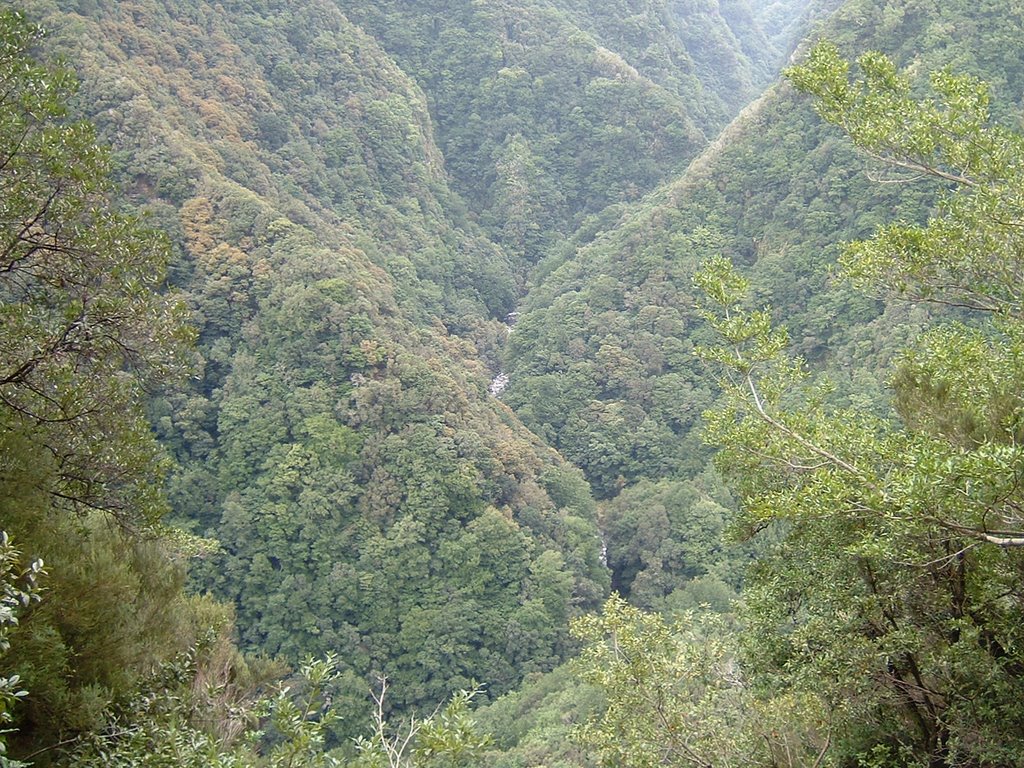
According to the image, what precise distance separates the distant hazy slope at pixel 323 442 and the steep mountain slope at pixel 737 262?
5804mm

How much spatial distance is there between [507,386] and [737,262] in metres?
16.6

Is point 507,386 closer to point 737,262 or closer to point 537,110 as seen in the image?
point 737,262

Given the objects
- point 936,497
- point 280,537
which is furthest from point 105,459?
point 280,537

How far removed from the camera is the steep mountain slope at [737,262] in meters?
37.4

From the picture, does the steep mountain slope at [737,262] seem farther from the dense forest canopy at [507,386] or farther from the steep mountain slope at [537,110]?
the steep mountain slope at [537,110]

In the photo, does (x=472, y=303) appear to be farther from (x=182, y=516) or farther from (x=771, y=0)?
(x=771, y=0)

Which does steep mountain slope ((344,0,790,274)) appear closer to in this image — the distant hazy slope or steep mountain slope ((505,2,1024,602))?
steep mountain slope ((505,2,1024,602))

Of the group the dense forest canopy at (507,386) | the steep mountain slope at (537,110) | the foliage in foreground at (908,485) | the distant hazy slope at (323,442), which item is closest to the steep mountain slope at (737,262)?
the dense forest canopy at (507,386)

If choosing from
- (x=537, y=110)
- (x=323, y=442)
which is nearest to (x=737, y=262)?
(x=323, y=442)

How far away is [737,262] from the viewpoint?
47125mm

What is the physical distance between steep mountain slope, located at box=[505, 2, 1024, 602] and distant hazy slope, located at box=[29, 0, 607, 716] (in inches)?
228

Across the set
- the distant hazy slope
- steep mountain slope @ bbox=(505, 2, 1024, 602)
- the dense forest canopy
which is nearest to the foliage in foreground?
the dense forest canopy

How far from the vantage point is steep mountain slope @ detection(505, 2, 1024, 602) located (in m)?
37.4

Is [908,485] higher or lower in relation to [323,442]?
higher
